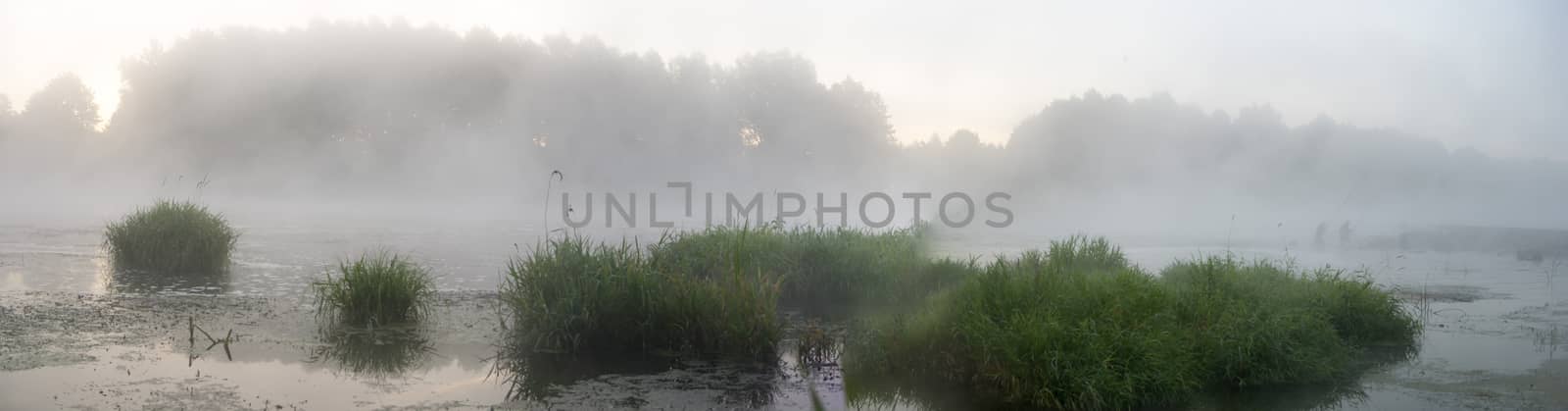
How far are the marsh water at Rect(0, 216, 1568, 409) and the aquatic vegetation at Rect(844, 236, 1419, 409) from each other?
0.39m

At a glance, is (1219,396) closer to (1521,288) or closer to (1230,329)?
(1230,329)

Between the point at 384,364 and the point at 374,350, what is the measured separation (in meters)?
0.68

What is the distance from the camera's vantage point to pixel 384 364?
9547mm

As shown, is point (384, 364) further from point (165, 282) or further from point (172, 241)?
point (172, 241)

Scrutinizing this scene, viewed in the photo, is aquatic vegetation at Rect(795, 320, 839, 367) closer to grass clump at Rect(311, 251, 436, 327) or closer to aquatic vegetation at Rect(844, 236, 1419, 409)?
aquatic vegetation at Rect(844, 236, 1419, 409)

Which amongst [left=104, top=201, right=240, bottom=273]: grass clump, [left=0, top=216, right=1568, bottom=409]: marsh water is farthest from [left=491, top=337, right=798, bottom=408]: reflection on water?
[left=104, top=201, right=240, bottom=273]: grass clump

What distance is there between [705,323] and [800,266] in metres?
5.93

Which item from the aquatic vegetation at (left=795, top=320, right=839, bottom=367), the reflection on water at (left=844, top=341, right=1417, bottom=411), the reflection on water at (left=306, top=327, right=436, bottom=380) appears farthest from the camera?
the aquatic vegetation at (left=795, top=320, right=839, bottom=367)

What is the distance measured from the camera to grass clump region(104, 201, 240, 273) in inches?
661

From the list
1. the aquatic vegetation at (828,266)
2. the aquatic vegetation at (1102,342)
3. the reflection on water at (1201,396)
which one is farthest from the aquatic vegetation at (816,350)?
the aquatic vegetation at (828,266)

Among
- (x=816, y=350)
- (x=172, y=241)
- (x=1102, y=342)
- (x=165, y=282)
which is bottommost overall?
(x=816, y=350)

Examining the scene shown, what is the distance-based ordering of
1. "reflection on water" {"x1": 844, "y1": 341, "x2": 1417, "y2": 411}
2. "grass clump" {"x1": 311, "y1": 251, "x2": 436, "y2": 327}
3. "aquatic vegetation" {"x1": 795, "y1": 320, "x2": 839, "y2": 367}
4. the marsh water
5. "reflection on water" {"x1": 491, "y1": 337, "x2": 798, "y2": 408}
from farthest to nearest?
"grass clump" {"x1": 311, "y1": 251, "x2": 436, "y2": 327}, "aquatic vegetation" {"x1": 795, "y1": 320, "x2": 839, "y2": 367}, "reflection on water" {"x1": 844, "y1": 341, "x2": 1417, "y2": 411}, "reflection on water" {"x1": 491, "y1": 337, "x2": 798, "y2": 408}, the marsh water

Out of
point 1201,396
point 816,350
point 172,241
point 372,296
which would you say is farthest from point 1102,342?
point 172,241

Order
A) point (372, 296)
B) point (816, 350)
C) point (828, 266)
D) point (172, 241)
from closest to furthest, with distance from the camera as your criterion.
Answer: point (816, 350), point (372, 296), point (828, 266), point (172, 241)
